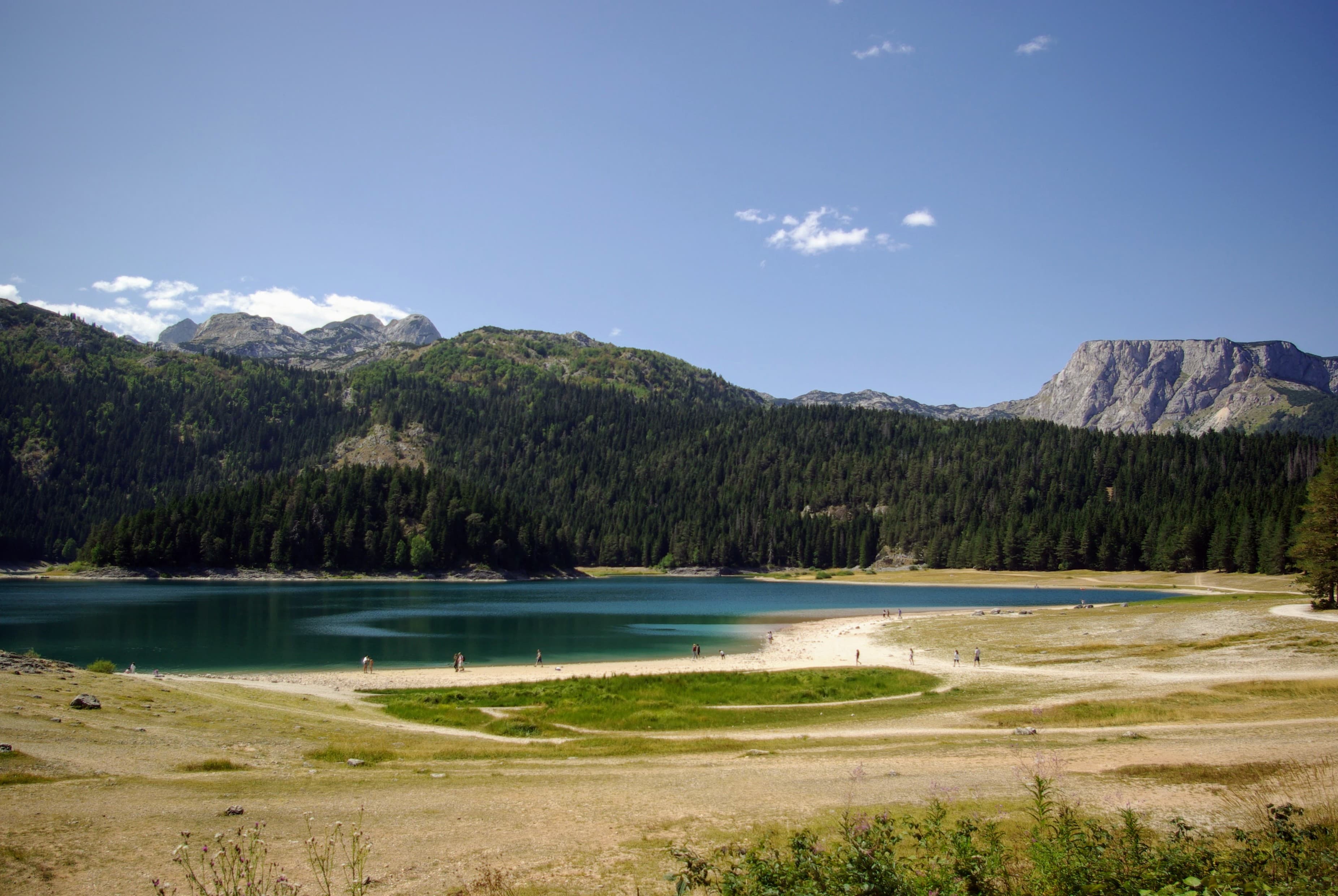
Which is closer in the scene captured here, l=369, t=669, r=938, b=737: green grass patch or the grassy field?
the grassy field

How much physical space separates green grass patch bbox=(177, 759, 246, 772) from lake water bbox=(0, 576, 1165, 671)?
36370 millimetres

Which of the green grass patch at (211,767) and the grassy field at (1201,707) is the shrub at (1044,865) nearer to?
the green grass patch at (211,767)

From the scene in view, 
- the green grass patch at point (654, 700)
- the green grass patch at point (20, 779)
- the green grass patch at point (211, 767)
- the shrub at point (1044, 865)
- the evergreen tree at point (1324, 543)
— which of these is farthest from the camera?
the evergreen tree at point (1324, 543)

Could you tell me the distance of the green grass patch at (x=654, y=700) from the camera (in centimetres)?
3191

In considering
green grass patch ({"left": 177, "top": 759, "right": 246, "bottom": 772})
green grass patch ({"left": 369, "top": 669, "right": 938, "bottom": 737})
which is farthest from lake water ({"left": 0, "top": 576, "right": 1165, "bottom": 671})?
green grass patch ({"left": 177, "top": 759, "right": 246, "bottom": 772})

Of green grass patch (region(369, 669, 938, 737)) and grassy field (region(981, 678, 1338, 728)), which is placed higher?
grassy field (region(981, 678, 1338, 728))

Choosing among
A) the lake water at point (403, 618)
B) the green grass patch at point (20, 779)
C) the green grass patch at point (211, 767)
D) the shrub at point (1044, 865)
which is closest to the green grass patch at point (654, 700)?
the green grass patch at point (211, 767)

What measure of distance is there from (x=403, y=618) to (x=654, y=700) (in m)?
57.7

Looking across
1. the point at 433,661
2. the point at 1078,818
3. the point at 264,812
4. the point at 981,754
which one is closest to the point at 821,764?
the point at 981,754

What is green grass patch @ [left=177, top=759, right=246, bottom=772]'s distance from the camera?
18.8 m

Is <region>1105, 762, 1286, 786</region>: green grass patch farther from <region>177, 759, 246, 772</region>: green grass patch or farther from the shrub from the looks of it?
<region>177, 759, 246, 772</region>: green grass patch

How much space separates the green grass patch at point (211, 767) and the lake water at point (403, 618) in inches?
1432

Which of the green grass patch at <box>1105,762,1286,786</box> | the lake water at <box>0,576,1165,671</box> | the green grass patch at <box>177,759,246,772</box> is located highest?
the green grass patch at <box>1105,762,1286,786</box>

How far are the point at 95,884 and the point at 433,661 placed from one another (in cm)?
4886
